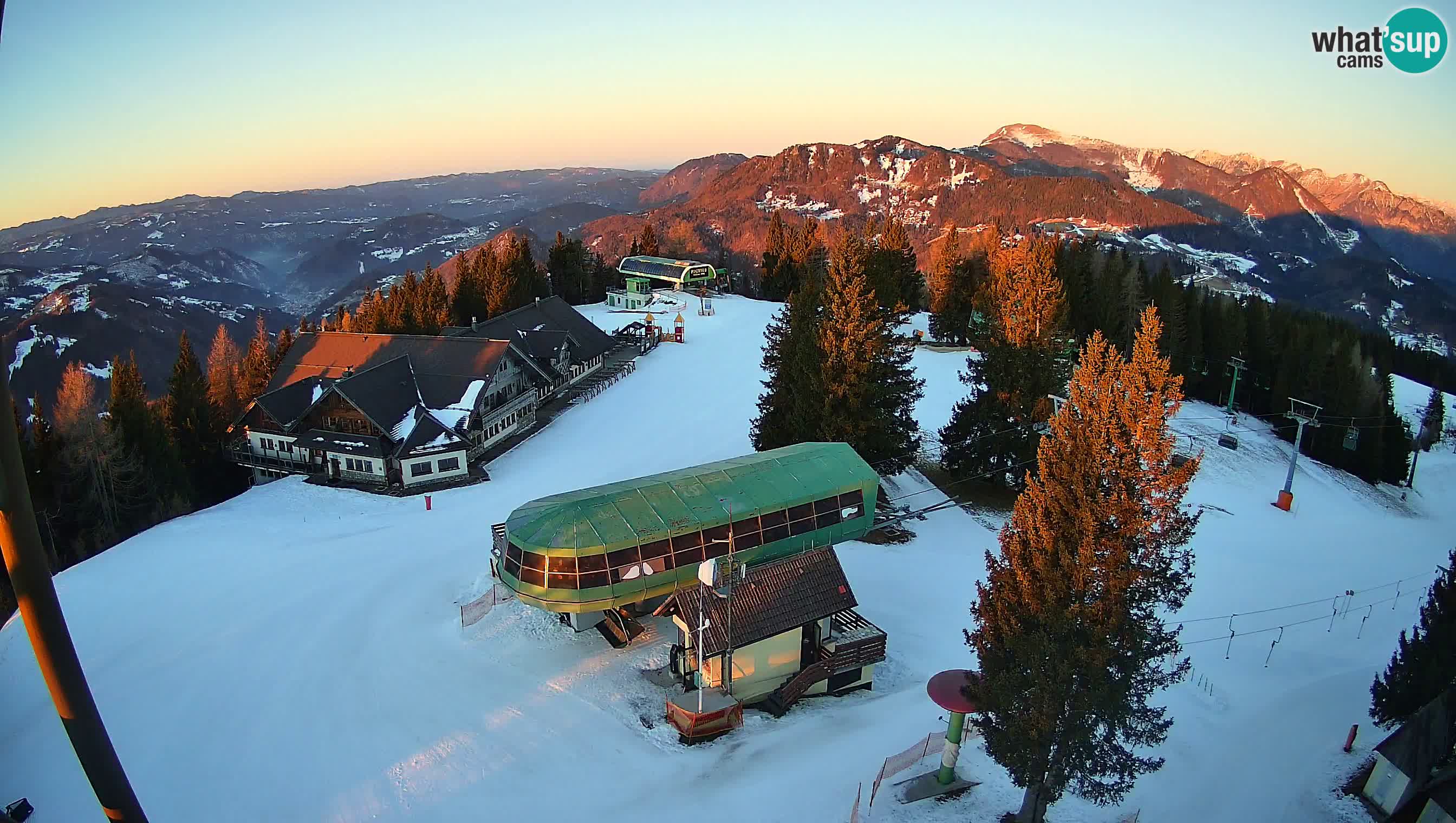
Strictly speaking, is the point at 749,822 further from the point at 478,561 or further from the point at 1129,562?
the point at 478,561

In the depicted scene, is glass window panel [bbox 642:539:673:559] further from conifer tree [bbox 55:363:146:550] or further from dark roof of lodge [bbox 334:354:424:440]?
conifer tree [bbox 55:363:146:550]

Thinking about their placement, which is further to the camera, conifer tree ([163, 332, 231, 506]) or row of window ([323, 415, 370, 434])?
conifer tree ([163, 332, 231, 506])

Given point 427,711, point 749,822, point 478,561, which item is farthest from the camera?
point 478,561

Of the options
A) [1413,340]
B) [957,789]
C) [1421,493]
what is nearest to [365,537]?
[957,789]

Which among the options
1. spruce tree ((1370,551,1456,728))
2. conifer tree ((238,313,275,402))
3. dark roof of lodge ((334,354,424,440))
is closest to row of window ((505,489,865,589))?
spruce tree ((1370,551,1456,728))

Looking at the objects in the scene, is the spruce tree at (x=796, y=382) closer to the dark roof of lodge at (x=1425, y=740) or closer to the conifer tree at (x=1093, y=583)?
the conifer tree at (x=1093, y=583)

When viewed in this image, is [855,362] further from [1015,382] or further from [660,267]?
[660,267]

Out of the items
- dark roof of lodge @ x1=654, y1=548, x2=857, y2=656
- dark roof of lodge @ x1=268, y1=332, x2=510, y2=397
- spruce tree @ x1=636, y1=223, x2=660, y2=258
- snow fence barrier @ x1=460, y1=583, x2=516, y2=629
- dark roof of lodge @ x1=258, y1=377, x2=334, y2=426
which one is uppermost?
spruce tree @ x1=636, y1=223, x2=660, y2=258
